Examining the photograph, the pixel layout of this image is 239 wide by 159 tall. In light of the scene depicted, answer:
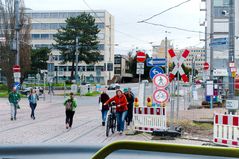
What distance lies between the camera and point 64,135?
47.6ft

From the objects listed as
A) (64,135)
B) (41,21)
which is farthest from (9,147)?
(41,21)

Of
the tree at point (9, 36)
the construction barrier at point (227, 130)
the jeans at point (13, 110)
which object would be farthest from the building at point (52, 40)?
the construction barrier at point (227, 130)

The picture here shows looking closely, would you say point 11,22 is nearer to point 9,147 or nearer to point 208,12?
point 208,12

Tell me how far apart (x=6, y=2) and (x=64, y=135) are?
4152 cm

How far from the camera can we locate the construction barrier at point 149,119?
14.8 metres

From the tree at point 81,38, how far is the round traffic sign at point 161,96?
6319 centimetres

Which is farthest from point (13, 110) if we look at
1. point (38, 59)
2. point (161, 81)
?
point (38, 59)

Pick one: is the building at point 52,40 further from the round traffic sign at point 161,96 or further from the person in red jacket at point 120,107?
the round traffic sign at point 161,96

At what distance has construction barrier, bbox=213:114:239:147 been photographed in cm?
1145

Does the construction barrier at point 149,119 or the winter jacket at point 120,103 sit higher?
the winter jacket at point 120,103

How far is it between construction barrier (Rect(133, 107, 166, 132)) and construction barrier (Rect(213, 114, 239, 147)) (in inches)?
114

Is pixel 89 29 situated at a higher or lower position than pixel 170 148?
higher

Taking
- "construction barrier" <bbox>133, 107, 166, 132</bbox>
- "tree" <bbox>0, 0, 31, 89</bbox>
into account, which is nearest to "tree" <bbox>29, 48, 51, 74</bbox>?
"tree" <bbox>0, 0, 31, 89</bbox>

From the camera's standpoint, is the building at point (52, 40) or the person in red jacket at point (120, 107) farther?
the building at point (52, 40)
